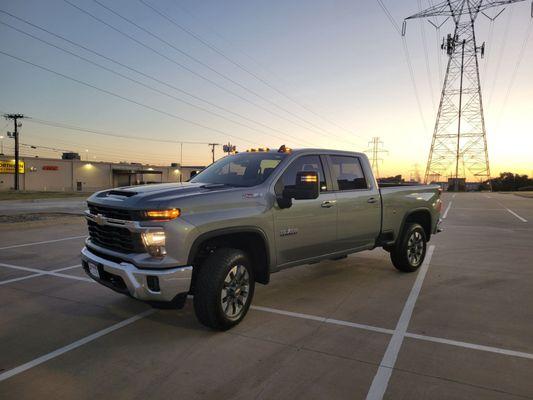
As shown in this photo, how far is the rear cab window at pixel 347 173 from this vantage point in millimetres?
5961

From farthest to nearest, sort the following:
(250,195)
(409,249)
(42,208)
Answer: (42,208), (409,249), (250,195)

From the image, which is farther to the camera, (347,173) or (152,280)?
(347,173)

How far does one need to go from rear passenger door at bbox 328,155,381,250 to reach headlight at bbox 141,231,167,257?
263cm

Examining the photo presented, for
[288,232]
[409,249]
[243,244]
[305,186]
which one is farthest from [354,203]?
[243,244]

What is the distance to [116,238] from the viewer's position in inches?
170

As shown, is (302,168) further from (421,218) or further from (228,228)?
(421,218)

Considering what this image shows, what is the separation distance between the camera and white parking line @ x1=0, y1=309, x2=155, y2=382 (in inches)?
138

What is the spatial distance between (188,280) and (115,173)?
7970cm

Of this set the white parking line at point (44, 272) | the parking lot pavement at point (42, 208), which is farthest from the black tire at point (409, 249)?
the parking lot pavement at point (42, 208)

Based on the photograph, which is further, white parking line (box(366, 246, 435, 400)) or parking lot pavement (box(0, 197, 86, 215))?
parking lot pavement (box(0, 197, 86, 215))

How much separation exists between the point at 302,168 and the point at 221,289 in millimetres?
2013

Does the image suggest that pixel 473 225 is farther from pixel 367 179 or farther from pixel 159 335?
pixel 159 335

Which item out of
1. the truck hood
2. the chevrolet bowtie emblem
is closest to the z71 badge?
the truck hood

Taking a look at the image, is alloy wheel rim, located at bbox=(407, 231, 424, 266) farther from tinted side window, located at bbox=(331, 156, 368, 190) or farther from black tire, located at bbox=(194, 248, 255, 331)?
black tire, located at bbox=(194, 248, 255, 331)
